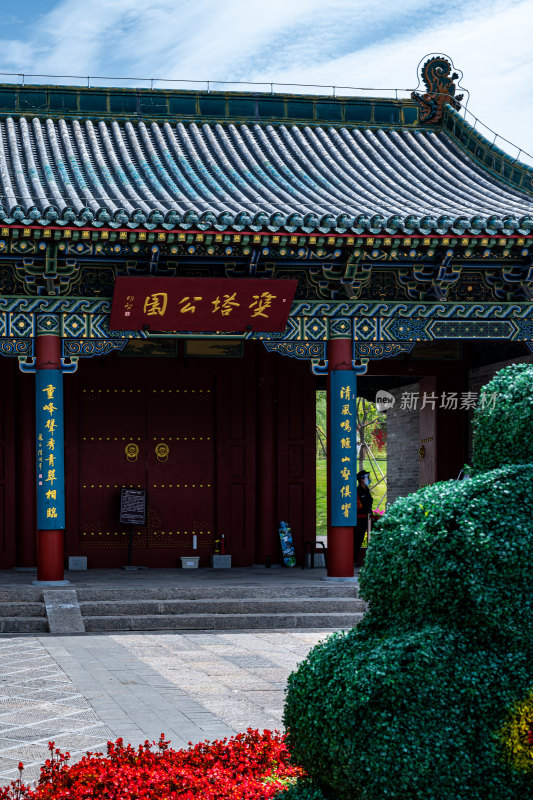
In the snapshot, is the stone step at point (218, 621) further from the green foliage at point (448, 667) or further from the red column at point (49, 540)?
the green foliage at point (448, 667)

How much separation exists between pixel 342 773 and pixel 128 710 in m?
3.50

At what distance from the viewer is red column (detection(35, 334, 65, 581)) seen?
38.6ft

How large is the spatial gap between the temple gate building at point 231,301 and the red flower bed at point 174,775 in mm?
7008

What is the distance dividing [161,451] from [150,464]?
235 millimetres

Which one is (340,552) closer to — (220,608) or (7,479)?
(220,608)

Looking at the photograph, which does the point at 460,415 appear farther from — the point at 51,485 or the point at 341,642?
the point at 341,642

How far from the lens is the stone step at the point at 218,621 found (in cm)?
1101

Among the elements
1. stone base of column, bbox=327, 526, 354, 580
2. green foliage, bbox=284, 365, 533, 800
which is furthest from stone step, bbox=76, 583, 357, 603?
green foliage, bbox=284, 365, 533, 800

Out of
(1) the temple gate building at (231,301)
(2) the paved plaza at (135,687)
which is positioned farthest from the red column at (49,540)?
(2) the paved plaza at (135,687)

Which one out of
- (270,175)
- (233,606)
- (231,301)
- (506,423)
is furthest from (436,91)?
(506,423)

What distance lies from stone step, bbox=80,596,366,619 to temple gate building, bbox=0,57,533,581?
0.77 metres

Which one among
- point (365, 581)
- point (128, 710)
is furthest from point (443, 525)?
point (128, 710)

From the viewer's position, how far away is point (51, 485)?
11.8m

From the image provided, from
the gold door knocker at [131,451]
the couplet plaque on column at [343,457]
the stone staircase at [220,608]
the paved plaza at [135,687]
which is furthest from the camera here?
the gold door knocker at [131,451]
